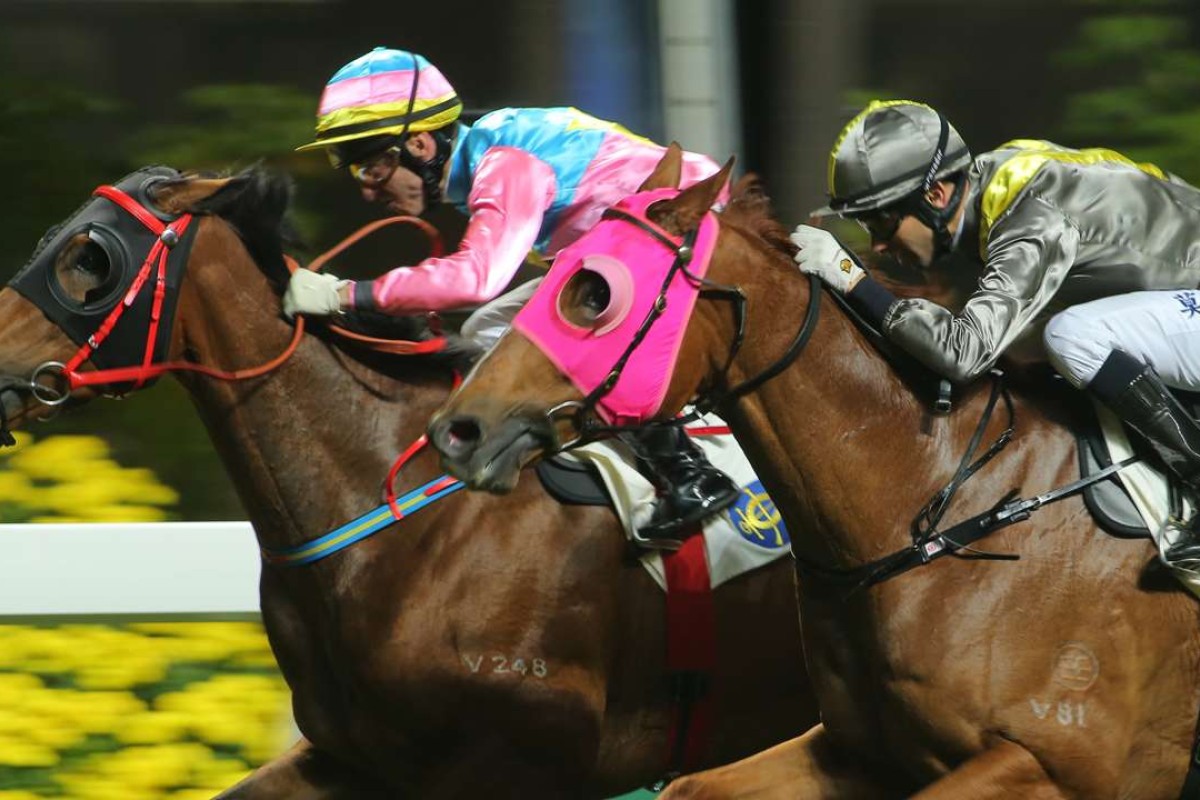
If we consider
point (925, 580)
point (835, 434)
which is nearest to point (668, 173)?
point (835, 434)

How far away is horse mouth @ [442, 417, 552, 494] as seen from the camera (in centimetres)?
343

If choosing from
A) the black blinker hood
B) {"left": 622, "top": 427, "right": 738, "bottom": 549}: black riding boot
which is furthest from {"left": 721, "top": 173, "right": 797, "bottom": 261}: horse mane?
the black blinker hood

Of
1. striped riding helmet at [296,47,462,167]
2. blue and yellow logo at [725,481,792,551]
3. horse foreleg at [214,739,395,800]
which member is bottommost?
horse foreleg at [214,739,395,800]

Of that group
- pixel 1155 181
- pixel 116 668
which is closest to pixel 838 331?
pixel 1155 181

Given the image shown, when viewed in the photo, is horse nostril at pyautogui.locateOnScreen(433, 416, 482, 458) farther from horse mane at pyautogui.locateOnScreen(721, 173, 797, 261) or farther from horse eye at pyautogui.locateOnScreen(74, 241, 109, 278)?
horse eye at pyautogui.locateOnScreen(74, 241, 109, 278)

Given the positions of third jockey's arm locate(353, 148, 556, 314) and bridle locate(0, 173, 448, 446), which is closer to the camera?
bridle locate(0, 173, 448, 446)

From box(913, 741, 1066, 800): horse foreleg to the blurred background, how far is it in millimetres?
3217

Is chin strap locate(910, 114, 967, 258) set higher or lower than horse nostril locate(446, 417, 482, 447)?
higher

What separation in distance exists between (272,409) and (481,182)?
2.24 ft

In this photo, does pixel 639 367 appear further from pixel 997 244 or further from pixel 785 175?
pixel 785 175

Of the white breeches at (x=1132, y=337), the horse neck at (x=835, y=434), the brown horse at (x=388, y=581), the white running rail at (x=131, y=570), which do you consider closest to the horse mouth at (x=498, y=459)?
the horse neck at (x=835, y=434)

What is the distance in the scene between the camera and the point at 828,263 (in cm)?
371

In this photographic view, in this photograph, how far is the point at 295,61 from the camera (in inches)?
273

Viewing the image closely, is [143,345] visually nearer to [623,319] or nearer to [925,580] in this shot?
[623,319]
